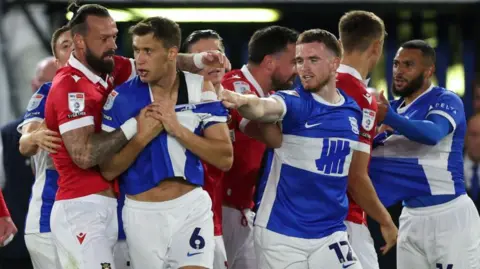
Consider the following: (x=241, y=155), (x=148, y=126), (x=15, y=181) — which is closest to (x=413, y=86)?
(x=241, y=155)

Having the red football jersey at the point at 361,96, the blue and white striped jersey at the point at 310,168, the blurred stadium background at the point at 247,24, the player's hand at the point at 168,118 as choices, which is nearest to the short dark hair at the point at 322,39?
the blue and white striped jersey at the point at 310,168

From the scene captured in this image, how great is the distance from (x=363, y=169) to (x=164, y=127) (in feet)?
4.62

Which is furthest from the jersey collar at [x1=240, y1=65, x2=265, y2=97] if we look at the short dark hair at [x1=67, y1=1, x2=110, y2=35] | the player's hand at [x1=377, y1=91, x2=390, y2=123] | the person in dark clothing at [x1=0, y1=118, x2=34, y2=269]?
the person in dark clothing at [x1=0, y1=118, x2=34, y2=269]

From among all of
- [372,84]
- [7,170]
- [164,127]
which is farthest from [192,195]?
[372,84]

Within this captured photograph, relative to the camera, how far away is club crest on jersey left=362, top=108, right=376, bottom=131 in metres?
7.75

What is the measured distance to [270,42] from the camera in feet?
28.3

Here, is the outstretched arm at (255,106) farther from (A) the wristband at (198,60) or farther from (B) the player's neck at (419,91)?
(B) the player's neck at (419,91)

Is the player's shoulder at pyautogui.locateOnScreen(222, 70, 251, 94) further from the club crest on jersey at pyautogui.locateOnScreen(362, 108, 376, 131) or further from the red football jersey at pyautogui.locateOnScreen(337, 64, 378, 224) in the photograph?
the club crest on jersey at pyautogui.locateOnScreen(362, 108, 376, 131)

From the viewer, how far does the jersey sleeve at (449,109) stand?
866cm

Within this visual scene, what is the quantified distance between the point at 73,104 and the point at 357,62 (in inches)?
79.6

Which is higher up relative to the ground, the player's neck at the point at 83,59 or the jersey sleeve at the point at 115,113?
the player's neck at the point at 83,59

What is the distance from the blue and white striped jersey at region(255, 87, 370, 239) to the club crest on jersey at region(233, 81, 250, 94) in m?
0.94

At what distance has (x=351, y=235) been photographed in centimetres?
826

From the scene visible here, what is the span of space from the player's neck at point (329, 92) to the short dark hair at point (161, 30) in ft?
3.12
